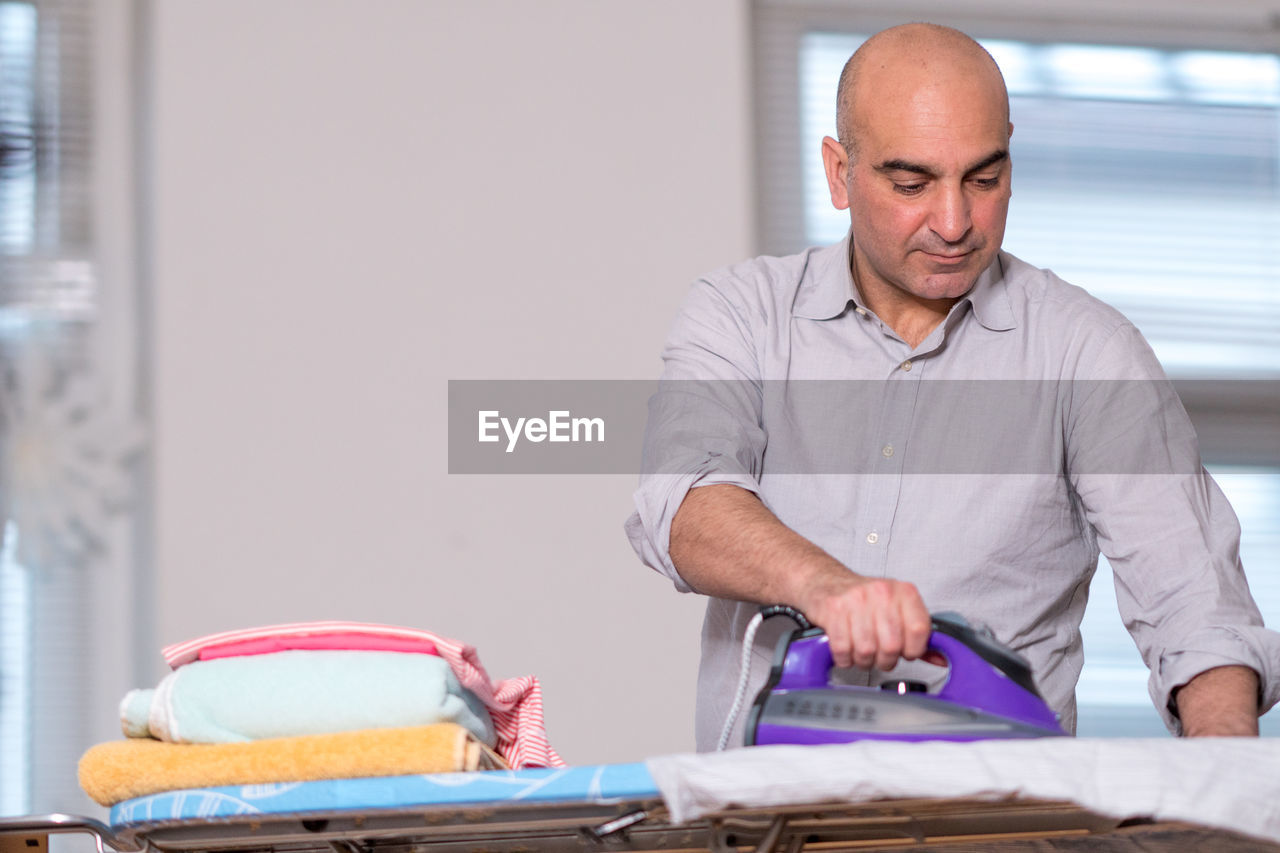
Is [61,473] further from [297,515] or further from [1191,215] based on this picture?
[1191,215]

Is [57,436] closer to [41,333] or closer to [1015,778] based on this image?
[41,333]

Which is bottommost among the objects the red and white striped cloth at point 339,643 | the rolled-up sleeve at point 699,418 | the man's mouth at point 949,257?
the red and white striped cloth at point 339,643

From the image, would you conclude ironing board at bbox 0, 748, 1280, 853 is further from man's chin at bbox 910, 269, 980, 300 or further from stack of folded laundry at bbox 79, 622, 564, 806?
man's chin at bbox 910, 269, 980, 300

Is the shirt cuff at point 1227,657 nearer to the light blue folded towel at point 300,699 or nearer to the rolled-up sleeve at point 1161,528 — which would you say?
the rolled-up sleeve at point 1161,528

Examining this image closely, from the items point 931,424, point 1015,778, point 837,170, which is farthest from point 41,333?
point 1015,778

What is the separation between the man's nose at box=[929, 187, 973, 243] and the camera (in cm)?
131

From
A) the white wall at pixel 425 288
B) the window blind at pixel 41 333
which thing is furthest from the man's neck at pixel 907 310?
the window blind at pixel 41 333

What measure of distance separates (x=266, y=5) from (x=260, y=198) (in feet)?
1.31

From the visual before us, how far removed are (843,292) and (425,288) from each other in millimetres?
1436

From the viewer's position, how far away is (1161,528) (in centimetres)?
125

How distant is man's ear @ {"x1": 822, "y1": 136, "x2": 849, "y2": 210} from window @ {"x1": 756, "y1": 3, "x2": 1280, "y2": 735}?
4.71 ft

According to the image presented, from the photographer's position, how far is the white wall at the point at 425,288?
8.68 ft

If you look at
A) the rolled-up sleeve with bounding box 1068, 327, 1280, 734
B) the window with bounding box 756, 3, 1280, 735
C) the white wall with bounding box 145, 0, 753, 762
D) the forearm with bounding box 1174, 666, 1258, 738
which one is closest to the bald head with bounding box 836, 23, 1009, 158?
the rolled-up sleeve with bounding box 1068, 327, 1280, 734

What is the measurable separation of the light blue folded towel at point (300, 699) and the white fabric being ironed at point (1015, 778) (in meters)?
0.21
